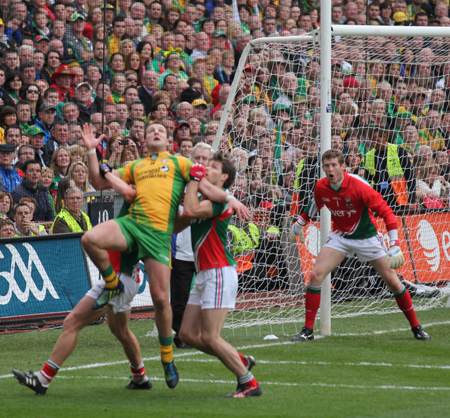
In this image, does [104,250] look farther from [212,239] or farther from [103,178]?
[212,239]

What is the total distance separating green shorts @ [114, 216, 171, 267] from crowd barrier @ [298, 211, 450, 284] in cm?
738

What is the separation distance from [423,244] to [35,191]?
6.32m

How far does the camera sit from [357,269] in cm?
1376

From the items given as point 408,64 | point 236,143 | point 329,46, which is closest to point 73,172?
point 236,143

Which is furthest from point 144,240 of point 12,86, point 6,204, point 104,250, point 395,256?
point 12,86

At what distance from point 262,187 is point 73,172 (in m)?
2.82

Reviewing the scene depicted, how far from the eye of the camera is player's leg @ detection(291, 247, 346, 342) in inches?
404

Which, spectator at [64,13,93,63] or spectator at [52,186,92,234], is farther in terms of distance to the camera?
spectator at [64,13,93,63]

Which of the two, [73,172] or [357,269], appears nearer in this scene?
[73,172]

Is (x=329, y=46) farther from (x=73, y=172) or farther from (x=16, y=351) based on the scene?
(x=16, y=351)

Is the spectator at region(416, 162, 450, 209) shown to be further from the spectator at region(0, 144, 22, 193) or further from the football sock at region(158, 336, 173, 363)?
the football sock at region(158, 336, 173, 363)

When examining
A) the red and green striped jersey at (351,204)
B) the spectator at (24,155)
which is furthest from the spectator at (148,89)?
the red and green striped jersey at (351,204)

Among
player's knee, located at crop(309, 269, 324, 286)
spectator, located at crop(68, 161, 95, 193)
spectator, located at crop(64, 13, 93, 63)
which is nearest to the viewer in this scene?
player's knee, located at crop(309, 269, 324, 286)

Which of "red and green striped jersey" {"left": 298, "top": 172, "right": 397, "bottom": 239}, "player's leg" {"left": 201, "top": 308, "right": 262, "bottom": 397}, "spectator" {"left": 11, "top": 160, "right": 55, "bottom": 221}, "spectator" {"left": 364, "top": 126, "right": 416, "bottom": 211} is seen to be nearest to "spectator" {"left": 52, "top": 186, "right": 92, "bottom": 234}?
"spectator" {"left": 11, "top": 160, "right": 55, "bottom": 221}
